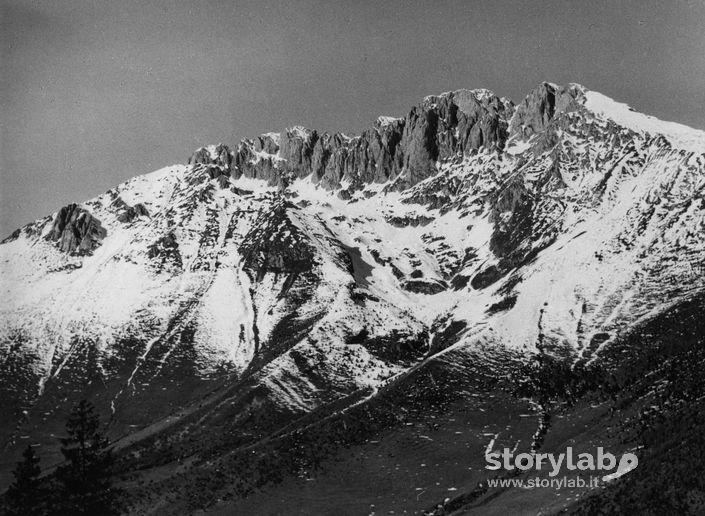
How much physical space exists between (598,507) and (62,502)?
255 ft

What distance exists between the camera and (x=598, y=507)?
4478 inches

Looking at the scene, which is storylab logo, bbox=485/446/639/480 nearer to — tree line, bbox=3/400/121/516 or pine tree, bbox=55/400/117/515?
pine tree, bbox=55/400/117/515

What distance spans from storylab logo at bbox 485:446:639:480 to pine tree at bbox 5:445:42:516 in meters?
81.2

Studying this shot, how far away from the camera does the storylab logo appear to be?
139363 mm

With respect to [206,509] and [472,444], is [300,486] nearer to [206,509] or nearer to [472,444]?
[206,509]

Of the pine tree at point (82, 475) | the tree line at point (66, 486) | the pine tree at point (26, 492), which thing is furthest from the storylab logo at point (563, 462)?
the pine tree at point (26, 492)

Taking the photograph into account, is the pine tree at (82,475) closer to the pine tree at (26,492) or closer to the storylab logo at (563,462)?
the pine tree at (26,492)

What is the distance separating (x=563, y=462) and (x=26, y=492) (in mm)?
90368

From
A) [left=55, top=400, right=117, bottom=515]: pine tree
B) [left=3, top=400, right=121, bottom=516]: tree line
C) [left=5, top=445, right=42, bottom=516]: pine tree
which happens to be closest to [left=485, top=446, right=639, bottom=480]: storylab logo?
[left=55, top=400, right=117, bottom=515]: pine tree

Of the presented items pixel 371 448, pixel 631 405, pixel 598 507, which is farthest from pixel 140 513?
pixel 631 405

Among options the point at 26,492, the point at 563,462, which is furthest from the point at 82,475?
Answer: the point at 563,462

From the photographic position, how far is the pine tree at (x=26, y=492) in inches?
5007

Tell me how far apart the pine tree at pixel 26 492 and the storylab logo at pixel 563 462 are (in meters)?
81.2

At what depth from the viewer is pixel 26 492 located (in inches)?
5084
